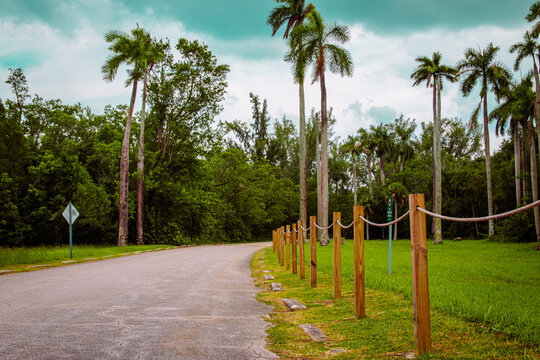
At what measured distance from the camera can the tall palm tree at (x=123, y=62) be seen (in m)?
28.9

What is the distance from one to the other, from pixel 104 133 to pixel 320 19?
Result: 70.0 ft

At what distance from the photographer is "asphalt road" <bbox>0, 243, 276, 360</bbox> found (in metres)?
4.28

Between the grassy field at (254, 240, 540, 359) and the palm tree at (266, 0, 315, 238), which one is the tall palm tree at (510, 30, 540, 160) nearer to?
the palm tree at (266, 0, 315, 238)

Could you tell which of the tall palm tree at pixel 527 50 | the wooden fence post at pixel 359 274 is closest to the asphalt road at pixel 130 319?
the wooden fence post at pixel 359 274

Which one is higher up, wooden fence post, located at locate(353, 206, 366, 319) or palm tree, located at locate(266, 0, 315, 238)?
palm tree, located at locate(266, 0, 315, 238)

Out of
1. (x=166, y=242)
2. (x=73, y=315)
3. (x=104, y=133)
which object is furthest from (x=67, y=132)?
(x=73, y=315)

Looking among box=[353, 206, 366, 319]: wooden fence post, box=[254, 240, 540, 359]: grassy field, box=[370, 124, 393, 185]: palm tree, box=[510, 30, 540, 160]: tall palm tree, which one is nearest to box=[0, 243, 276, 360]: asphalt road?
box=[254, 240, 540, 359]: grassy field

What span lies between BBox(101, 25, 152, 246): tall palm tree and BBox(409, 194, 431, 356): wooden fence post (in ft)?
91.7

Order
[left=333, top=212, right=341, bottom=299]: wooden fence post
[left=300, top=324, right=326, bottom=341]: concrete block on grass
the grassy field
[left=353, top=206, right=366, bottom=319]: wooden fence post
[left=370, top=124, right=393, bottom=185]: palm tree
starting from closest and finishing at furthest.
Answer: the grassy field, [left=300, top=324, right=326, bottom=341]: concrete block on grass, [left=353, top=206, right=366, bottom=319]: wooden fence post, [left=333, top=212, right=341, bottom=299]: wooden fence post, [left=370, top=124, right=393, bottom=185]: palm tree

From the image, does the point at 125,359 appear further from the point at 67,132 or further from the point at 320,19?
the point at 67,132

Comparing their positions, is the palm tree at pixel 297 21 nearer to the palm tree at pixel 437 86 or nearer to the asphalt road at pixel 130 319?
the palm tree at pixel 437 86

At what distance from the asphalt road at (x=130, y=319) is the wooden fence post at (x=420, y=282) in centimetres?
141

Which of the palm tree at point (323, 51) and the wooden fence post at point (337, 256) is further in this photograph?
the palm tree at point (323, 51)

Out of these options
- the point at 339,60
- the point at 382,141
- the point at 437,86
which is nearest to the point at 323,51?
the point at 339,60
